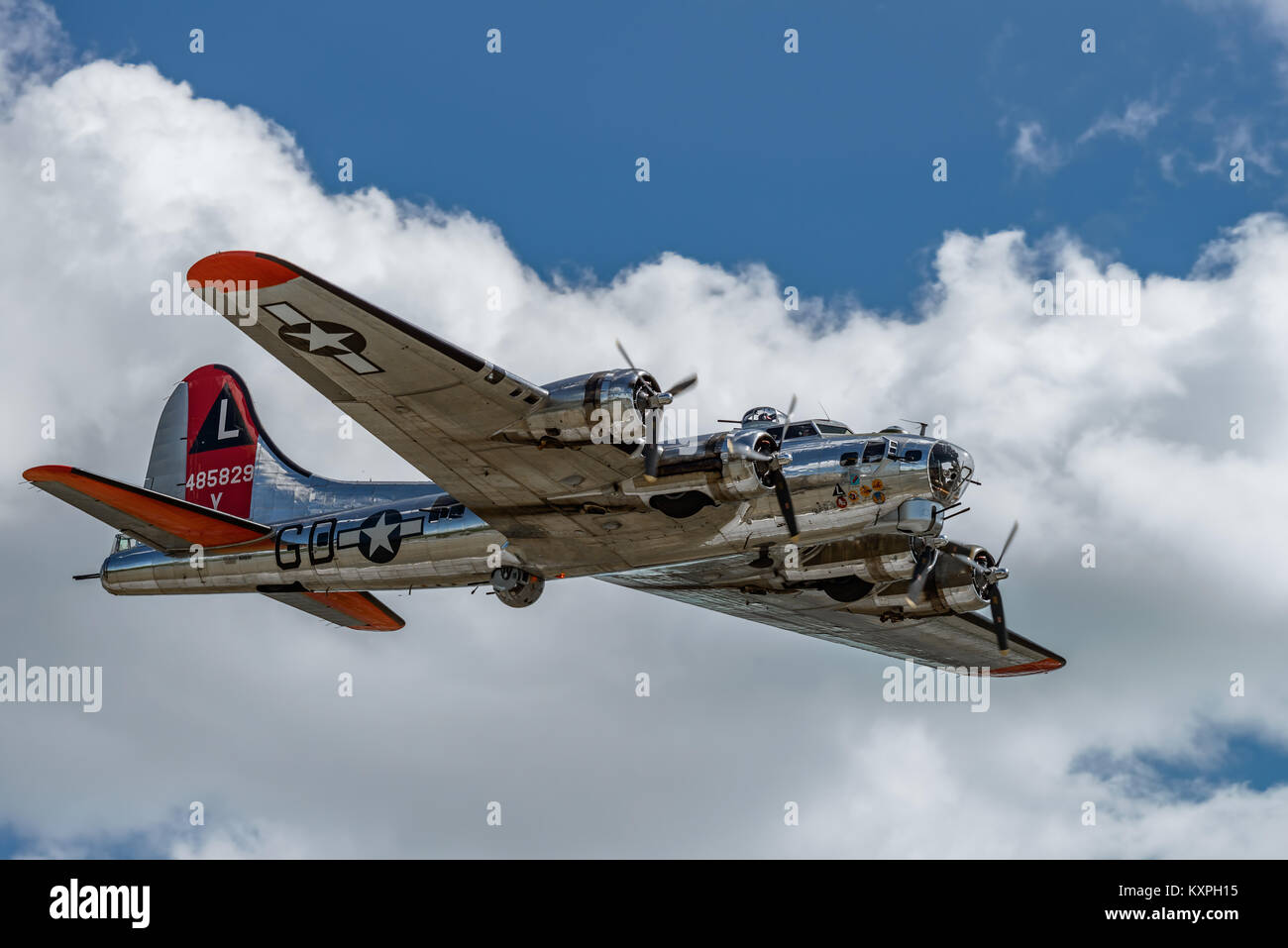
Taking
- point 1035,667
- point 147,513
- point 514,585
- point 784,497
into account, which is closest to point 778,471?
point 784,497

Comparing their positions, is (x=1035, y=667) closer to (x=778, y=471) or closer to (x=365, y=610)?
(x=778, y=471)

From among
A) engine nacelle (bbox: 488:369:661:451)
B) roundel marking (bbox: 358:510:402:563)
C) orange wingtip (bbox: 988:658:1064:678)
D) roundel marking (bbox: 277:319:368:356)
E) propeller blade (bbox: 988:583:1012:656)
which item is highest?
roundel marking (bbox: 277:319:368:356)

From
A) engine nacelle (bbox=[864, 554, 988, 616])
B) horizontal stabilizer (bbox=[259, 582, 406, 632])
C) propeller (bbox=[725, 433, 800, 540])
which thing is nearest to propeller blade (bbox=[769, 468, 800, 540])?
propeller (bbox=[725, 433, 800, 540])

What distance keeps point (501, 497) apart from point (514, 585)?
212cm

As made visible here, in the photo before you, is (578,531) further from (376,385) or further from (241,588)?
(241,588)

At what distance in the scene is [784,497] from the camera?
23.6m

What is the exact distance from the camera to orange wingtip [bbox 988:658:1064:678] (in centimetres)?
3431

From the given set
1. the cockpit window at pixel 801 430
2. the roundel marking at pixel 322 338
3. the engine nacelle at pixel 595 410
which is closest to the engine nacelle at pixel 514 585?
the engine nacelle at pixel 595 410

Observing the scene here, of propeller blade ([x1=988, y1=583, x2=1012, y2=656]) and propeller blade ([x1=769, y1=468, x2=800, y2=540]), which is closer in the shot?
propeller blade ([x1=769, y1=468, x2=800, y2=540])

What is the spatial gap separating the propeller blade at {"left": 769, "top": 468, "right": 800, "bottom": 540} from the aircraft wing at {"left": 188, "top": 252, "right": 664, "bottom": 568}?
7.91ft

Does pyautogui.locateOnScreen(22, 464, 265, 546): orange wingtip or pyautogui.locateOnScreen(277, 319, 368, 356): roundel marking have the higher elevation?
pyautogui.locateOnScreen(277, 319, 368, 356): roundel marking

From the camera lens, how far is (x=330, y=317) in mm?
20094

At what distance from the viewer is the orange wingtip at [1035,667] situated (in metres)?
34.3

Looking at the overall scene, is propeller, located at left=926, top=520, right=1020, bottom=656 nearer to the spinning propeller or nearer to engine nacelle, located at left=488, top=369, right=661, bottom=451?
the spinning propeller
